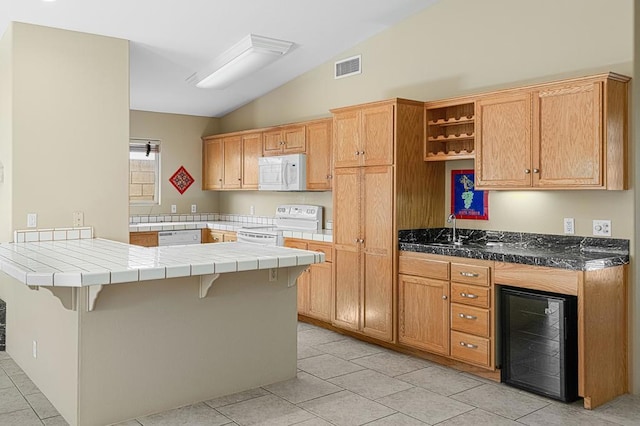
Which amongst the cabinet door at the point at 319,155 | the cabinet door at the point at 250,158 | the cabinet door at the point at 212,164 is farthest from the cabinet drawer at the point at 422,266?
the cabinet door at the point at 212,164

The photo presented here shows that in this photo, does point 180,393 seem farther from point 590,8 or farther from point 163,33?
point 590,8

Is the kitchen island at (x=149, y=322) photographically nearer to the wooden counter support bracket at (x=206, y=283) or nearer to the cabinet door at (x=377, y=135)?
the wooden counter support bracket at (x=206, y=283)

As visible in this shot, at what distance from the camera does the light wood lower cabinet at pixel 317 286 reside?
5.45 meters

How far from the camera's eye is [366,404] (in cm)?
358

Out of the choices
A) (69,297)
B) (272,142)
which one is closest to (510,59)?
(272,142)

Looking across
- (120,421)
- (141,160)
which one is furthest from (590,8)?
(141,160)

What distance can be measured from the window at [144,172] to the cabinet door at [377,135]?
3780 millimetres

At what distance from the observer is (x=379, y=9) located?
5012 millimetres

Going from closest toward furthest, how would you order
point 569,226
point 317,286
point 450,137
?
1. point 569,226
2. point 450,137
3. point 317,286

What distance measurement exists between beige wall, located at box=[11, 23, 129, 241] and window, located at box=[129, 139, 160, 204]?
9.03ft

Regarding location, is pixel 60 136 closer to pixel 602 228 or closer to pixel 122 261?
pixel 122 261

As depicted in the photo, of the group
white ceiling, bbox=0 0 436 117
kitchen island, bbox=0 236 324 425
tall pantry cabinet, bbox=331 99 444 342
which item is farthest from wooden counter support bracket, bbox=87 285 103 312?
tall pantry cabinet, bbox=331 99 444 342

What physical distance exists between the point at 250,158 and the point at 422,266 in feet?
10.9

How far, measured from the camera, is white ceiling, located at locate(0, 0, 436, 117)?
4352 millimetres
